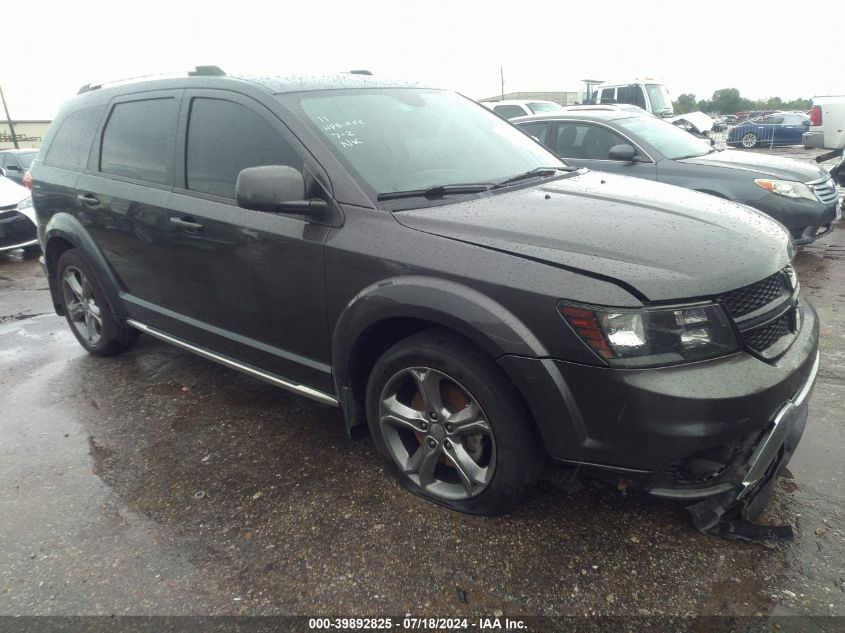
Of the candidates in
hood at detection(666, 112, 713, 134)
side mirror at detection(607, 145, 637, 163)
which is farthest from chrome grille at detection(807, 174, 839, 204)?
hood at detection(666, 112, 713, 134)

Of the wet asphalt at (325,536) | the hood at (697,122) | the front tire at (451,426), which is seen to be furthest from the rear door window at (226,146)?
the hood at (697,122)

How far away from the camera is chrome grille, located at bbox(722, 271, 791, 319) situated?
6.72ft

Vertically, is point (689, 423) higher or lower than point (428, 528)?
higher

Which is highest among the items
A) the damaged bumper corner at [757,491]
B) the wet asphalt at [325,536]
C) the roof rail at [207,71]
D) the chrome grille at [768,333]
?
the roof rail at [207,71]

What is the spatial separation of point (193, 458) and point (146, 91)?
85.3 inches

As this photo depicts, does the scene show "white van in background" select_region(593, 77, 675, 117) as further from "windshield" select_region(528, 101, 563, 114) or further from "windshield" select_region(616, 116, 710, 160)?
"windshield" select_region(616, 116, 710, 160)

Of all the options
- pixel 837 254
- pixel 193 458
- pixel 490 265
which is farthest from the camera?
pixel 837 254

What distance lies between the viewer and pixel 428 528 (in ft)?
8.11

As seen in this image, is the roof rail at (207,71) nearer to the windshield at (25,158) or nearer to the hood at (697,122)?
the windshield at (25,158)

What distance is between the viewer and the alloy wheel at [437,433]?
7.68ft

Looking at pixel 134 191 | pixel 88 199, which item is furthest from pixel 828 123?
pixel 88 199

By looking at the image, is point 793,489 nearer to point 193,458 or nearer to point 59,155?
point 193,458

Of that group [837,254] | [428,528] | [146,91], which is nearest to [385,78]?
[146,91]

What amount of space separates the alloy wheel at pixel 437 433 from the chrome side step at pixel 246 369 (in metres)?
0.37
